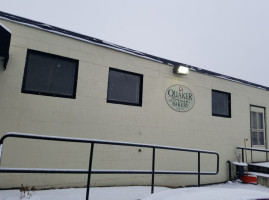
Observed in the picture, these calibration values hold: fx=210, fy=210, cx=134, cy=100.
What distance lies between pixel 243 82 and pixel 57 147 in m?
7.86

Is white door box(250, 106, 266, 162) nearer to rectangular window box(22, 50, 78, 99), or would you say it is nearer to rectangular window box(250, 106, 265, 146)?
rectangular window box(250, 106, 265, 146)

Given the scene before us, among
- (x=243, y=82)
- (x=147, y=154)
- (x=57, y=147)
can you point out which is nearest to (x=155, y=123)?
(x=147, y=154)

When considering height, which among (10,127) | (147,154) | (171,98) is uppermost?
(171,98)

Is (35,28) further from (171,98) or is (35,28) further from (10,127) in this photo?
(171,98)

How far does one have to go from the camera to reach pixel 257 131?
360 inches

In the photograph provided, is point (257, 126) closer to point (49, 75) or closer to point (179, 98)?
point (179, 98)

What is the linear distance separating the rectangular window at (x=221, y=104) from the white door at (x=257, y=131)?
1.53m

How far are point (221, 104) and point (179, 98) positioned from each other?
227cm

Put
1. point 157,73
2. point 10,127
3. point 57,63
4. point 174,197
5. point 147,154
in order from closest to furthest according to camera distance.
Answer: point 174,197 < point 10,127 < point 57,63 < point 147,154 < point 157,73

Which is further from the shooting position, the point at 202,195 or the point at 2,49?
A: the point at 2,49

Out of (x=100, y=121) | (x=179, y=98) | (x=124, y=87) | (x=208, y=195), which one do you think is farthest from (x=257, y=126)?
(x=208, y=195)

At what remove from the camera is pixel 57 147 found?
16.3 feet

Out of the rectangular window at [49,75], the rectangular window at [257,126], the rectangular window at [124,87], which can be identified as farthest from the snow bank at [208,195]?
the rectangular window at [257,126]

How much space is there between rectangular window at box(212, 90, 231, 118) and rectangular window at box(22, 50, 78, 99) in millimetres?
5326
